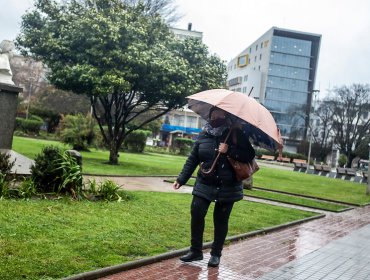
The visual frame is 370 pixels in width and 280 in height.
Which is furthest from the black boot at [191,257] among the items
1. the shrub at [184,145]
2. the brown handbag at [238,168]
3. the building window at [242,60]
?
the building window at [242,60]

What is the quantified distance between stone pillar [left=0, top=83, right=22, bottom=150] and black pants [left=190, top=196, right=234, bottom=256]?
8.69m

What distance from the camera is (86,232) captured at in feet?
20.9

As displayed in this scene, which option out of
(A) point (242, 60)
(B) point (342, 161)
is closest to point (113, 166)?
(B) point (342, 161)

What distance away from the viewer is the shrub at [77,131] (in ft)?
94.1

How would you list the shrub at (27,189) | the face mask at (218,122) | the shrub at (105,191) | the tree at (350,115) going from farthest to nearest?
the tree at (350,115)
the shrub at (105,191)
the shrub at (27,189)
the face mask at (218,122)

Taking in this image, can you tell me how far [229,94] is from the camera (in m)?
5.54

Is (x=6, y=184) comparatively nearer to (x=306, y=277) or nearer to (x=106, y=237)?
(x=106, y=237)

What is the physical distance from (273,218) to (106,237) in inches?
198

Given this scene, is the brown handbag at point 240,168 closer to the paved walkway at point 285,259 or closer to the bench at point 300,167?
the paved walkway at point 285,259

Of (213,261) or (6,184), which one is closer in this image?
(213,261)

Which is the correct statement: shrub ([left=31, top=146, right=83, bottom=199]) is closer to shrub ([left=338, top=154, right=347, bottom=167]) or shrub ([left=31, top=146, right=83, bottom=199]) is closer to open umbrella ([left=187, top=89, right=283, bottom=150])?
open umbrella ([left=187, top=89, right=283, bottom=150])

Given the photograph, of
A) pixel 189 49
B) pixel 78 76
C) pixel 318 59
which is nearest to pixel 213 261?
pixel 78 76

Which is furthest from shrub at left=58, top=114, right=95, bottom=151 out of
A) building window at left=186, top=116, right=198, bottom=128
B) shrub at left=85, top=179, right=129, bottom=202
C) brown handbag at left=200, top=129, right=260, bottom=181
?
building window at left=186, top=116, right=198, bottom=128

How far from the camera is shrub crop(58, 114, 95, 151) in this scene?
2867cm
